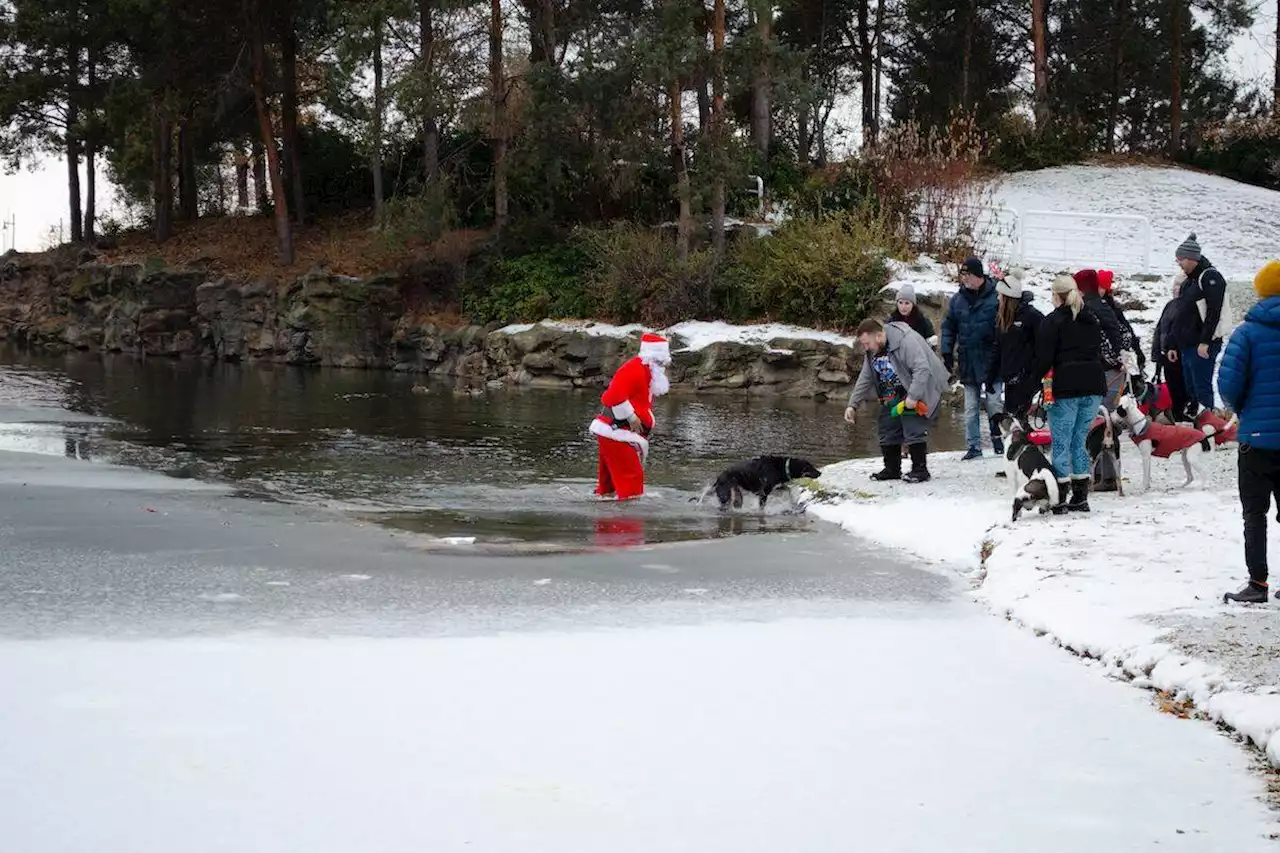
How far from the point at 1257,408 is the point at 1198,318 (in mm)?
6292

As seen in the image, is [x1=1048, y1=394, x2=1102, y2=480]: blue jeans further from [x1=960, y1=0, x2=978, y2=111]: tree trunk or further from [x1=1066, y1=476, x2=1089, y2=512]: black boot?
[x1=960, y1=0, x2=978, y2=111]: tree trunk

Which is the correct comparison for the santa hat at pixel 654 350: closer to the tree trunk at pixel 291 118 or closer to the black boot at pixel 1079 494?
the black boot at pixel 1079 494

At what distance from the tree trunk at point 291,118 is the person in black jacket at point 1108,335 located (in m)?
33.5

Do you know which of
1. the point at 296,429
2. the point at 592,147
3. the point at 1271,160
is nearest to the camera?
the point at 296,429

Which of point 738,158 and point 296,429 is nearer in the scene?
point 296,429

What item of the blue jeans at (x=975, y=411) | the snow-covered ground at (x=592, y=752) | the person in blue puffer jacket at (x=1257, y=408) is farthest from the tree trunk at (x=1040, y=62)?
the snow-covered ground at (x=592, y=752)

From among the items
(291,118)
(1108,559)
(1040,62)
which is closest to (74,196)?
(291,118)

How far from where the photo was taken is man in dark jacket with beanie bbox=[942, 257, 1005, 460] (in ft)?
41.9

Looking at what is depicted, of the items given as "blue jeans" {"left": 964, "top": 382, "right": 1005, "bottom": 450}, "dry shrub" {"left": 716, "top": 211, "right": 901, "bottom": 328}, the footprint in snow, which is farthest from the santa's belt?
"dry shrub" {"left": 716, "top": 211, "right": 901, "bottom": 328}

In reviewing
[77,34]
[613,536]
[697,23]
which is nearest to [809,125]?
[697,23]

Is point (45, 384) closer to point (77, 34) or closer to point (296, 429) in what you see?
Answer: point (296, 429)

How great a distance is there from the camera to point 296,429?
18.8 metres

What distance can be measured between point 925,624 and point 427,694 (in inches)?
112

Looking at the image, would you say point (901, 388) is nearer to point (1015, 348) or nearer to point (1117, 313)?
point (1015, 348)
